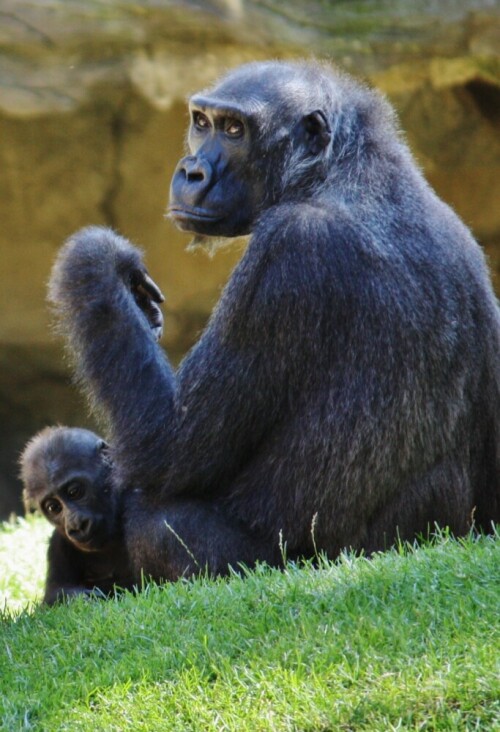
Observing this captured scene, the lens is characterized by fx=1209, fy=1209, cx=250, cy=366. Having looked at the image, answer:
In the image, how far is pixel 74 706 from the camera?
3.85 m

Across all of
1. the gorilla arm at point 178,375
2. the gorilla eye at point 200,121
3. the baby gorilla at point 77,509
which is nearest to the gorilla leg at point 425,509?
the gorilla arm at point 178,375

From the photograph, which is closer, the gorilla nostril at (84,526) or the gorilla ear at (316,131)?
the gorilla ear at (316,131)

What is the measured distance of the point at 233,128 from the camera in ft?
18.2

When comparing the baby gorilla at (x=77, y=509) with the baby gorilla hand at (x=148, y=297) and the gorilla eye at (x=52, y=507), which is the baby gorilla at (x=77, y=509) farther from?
the baby gorilla hand at (x=148, y=297)

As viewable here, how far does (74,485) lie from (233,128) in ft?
6.35

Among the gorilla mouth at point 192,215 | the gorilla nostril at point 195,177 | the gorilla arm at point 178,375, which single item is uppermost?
the gorilla nostril at point 195,177

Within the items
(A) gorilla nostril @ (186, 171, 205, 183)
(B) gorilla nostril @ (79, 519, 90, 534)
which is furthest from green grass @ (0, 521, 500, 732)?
(A) gorilla nostril @ (186, 171, 205, 183)

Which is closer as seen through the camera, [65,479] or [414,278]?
[414,278]

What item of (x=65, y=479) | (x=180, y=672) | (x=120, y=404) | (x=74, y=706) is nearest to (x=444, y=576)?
(x=180, y=672)

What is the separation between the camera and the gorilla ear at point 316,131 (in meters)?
5.49

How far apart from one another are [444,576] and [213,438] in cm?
129

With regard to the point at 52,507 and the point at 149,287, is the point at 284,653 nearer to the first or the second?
the point at 149,287

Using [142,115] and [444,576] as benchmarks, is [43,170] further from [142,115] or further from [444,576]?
[444,576]

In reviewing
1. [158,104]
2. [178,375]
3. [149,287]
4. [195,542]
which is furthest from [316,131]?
[158,104]
